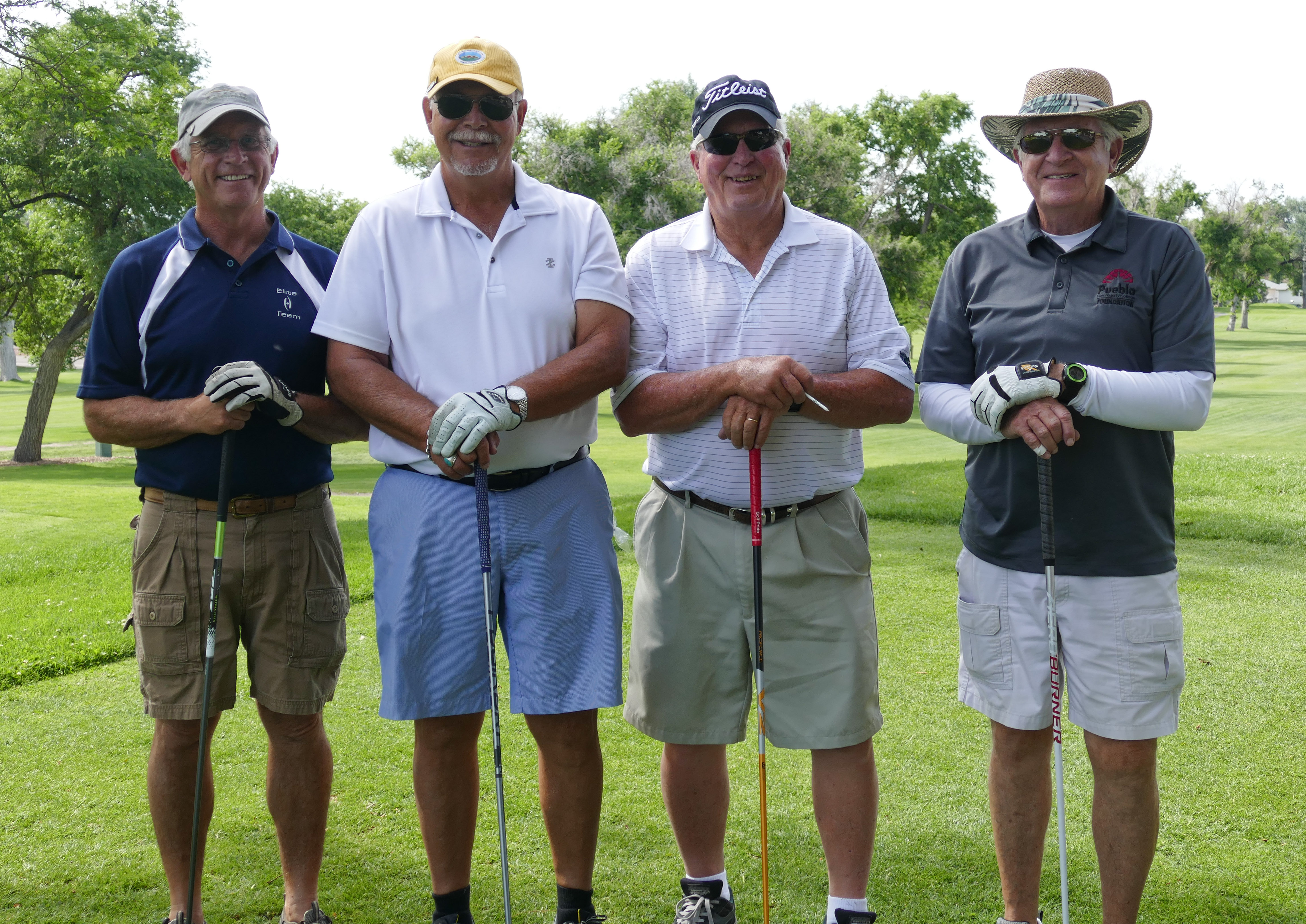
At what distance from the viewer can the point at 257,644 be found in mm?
3229

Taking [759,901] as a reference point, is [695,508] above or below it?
above

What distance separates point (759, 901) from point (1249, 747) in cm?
231

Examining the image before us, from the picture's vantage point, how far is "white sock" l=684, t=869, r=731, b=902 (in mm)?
3229

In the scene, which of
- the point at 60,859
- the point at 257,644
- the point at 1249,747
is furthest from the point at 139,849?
the point at 1249,747

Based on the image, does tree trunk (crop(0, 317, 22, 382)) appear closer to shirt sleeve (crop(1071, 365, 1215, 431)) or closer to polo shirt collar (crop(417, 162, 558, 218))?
polo shirt collar (crop(417, 162, 558, 218))

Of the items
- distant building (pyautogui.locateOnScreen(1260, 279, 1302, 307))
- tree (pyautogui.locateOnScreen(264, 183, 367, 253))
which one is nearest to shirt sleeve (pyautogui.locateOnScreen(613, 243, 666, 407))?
tree (pyautogui.locateOnScreen(264, 183, 367, 253))

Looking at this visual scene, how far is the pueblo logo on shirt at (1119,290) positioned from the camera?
113 inches

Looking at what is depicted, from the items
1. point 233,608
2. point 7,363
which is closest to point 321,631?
point 233,608

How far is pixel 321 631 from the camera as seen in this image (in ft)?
10.7

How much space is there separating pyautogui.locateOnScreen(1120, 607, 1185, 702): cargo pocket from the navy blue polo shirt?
2.39 m

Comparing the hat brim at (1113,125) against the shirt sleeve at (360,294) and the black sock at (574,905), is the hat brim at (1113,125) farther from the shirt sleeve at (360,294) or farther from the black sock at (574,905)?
the black sock at (574,905)

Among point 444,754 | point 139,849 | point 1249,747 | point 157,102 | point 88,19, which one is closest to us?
point 444,754

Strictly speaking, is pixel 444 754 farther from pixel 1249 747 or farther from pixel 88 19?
pixel 88 19

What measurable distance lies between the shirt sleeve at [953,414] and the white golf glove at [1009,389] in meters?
0.09
